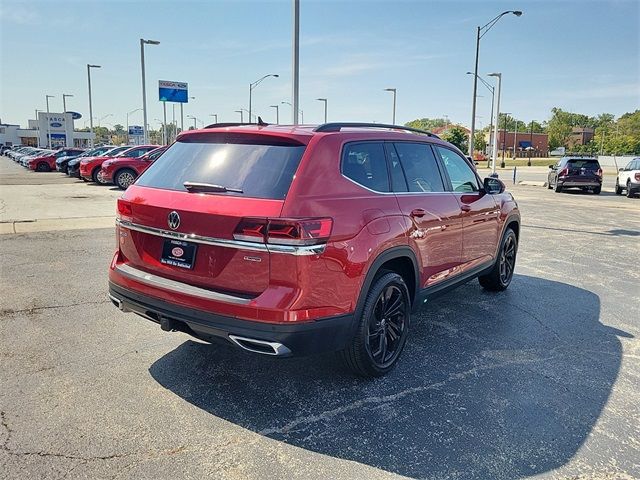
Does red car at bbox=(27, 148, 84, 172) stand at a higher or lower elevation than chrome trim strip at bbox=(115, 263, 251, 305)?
higher

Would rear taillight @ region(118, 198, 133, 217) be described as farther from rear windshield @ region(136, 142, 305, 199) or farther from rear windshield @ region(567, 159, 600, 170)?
rear windshield @ region(567, 159, 600, 170)

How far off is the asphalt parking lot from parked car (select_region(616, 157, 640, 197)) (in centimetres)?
1712

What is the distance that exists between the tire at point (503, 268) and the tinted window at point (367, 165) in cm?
276

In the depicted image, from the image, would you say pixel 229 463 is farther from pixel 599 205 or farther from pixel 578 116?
pixel 578 116

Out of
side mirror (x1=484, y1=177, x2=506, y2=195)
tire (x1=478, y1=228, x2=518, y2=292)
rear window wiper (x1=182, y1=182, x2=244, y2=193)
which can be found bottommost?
tire (x1=478, y1=228, x2=518, y2=292)

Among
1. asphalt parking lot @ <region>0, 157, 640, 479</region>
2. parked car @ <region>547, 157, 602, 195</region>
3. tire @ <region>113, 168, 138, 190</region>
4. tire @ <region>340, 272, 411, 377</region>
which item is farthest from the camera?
parked car @ <region>547, 157, 602, 195</region>

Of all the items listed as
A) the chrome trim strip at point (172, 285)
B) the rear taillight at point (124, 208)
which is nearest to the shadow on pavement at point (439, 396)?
the chrome trim strip at point (172, 285)

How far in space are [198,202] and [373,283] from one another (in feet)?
4.47

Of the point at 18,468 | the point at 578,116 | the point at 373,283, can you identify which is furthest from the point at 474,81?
the point at 578,116

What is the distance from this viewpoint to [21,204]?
1430cm

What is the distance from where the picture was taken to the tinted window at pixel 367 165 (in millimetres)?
3602

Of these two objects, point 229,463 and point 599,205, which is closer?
point 229,463

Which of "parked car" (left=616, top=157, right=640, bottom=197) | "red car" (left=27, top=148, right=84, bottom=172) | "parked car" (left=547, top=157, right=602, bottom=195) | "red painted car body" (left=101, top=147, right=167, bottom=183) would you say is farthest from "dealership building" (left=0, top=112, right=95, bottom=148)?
"parked car" (left=616, top=157, right=640, bottom=197)

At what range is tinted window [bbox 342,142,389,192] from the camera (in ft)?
11.8
